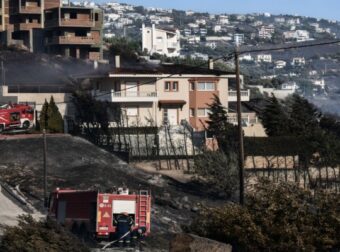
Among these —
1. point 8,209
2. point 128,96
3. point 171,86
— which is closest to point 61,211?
point 8,209

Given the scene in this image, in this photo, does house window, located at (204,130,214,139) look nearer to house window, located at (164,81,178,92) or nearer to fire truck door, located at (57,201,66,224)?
house window, located at (164,81,178,92)

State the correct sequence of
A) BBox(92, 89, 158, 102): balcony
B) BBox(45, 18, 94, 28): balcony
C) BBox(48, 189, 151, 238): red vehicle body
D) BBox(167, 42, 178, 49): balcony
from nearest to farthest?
BBox(48, 189, 151, 238): red vehicle body, BBox(92, 89, 158, 102): balcony, BBox(45, 18, 94, 28): balcony, BBox(167, 42, 178, 49): balcony

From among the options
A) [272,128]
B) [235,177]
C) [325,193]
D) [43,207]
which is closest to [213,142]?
[272,128]

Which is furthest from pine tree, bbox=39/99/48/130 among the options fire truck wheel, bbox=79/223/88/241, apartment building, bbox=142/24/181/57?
apartment building, bbox=142/24/181/57

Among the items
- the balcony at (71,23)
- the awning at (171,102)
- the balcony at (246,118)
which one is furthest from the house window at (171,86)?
the balcony at (71,23)

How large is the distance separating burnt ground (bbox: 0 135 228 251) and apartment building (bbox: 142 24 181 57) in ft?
338

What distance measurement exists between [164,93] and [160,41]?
9753 cm

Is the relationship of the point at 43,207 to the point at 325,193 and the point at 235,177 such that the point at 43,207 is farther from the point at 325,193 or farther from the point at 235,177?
the point at 325,193

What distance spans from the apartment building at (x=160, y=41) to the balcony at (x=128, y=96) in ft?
278

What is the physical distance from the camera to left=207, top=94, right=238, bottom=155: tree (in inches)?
2831

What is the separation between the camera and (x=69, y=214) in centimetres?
4572

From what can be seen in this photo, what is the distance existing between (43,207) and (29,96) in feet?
122

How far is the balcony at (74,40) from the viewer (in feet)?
403

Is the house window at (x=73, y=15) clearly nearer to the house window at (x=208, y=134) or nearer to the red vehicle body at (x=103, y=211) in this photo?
the house window at (x=208, y=134)
